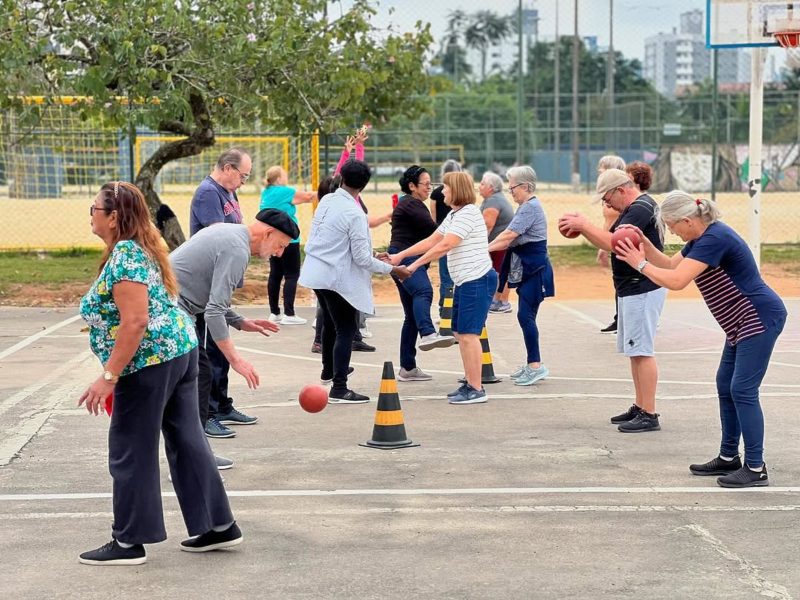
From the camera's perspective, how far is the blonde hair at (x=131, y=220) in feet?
18.6

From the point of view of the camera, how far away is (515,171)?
10.8 metres

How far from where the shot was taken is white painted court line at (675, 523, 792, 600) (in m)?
5.45

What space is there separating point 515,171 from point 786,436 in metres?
3.35

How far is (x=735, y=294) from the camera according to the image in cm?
727

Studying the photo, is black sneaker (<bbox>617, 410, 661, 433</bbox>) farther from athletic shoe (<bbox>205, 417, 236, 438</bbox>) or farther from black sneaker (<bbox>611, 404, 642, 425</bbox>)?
athletic shoe (<bbox>205, 417, 236, 438</bbox>)

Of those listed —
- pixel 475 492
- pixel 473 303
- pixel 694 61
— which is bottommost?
pixel 475 492

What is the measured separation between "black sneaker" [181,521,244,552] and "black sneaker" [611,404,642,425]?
3.75 meters

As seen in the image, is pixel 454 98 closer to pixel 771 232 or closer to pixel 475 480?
pixel 771 232

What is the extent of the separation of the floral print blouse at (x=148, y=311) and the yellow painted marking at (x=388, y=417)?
2761 millimetres

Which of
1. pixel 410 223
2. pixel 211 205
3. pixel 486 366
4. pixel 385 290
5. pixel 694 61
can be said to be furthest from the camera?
pixel 694 61

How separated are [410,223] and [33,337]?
4.60m

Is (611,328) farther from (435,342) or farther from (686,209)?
(686,209)

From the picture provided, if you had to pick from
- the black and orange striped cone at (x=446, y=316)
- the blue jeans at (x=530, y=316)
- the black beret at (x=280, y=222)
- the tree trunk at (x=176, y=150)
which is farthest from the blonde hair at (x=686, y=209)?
the tree trunk at (x=176, y=150)

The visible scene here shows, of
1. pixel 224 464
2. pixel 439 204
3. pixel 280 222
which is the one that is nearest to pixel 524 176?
pixel 439 204
